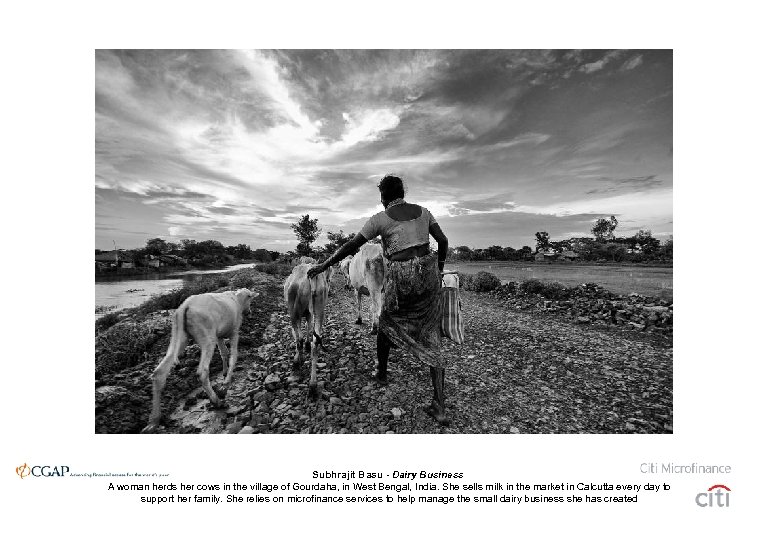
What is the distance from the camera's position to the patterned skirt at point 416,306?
245 cm

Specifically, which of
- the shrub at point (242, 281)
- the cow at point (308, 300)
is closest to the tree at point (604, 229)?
the cow at point (308, 300)

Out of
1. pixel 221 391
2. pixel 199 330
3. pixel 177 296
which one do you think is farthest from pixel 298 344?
pixel 177 296

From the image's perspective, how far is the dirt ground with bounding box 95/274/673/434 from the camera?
2.51m

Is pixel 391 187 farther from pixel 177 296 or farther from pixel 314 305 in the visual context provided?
pixel 177 296

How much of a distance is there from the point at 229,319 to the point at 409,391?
2.12m

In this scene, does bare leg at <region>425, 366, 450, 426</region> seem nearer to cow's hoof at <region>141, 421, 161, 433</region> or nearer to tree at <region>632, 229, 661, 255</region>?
cow's hoof at <region>141, 421, 161, 433</region>

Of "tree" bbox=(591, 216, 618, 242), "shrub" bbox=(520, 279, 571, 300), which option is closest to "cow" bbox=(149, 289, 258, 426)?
"tree" bbox=(591, 216, 618, 242)

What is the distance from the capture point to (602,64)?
11.1 ft

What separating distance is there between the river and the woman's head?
337 cm

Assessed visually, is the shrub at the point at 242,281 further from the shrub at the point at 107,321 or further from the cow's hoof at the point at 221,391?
the cow's hoof at the point at 221,391
